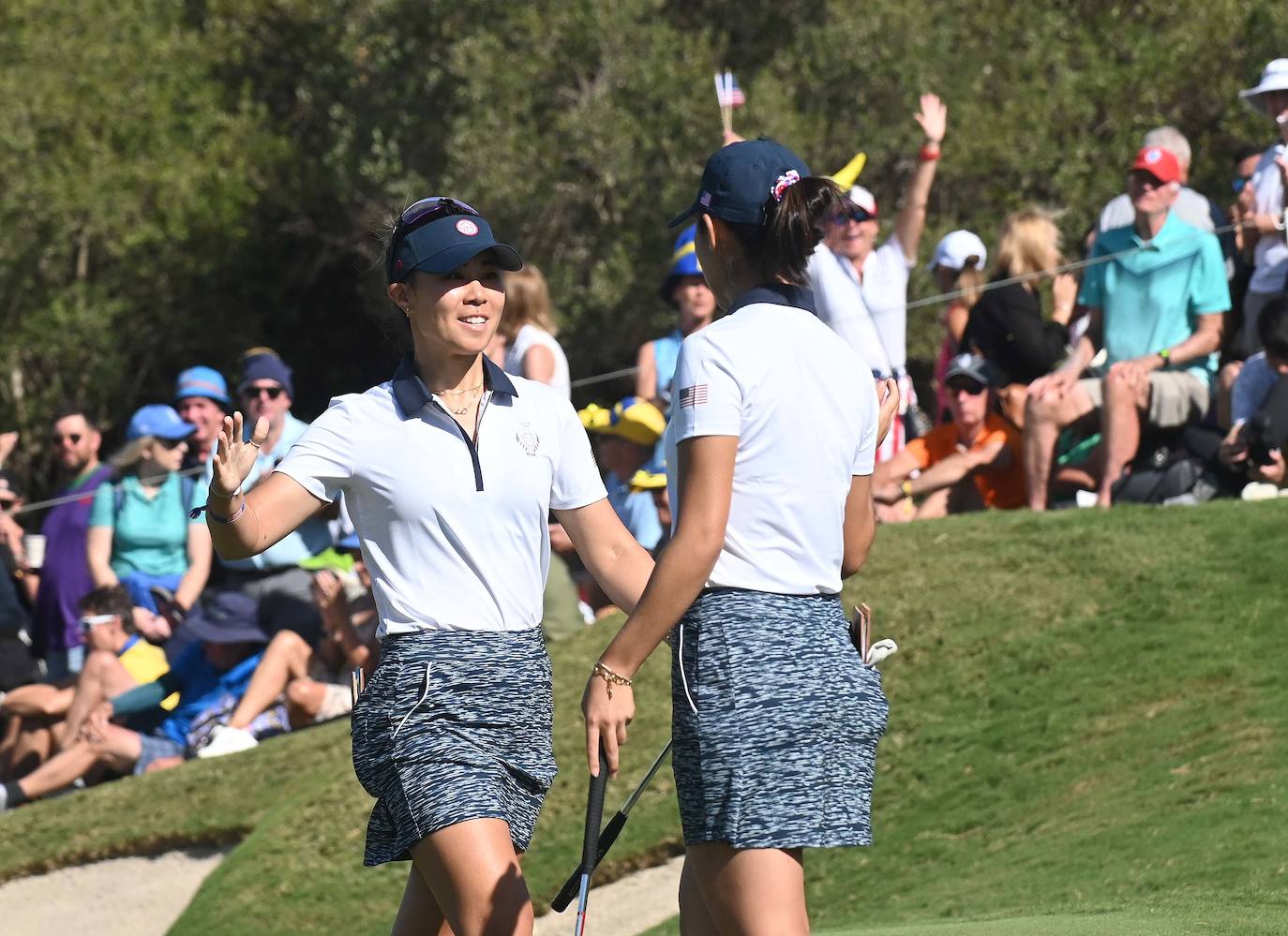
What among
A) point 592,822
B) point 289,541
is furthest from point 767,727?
point 289,541

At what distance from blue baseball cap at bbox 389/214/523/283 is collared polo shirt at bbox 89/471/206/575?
22.6 feet

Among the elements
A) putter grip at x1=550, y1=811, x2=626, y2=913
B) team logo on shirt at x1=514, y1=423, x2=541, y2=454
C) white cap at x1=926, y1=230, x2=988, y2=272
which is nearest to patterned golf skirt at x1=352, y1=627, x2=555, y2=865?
putter grip at x1=550, y1=811, x2=626, y2=913

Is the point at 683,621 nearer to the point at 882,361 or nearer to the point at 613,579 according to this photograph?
the point at 613,579

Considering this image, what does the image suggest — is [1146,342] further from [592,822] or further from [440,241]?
[592,822]

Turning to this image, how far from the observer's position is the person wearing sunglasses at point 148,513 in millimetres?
11305

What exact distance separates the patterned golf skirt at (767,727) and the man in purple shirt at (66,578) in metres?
8.07

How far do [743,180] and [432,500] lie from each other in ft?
3.43

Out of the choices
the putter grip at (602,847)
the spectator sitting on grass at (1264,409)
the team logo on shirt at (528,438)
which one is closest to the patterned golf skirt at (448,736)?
the putter grip at (602,847)

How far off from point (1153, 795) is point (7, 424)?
2189 cm

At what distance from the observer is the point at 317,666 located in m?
10.9

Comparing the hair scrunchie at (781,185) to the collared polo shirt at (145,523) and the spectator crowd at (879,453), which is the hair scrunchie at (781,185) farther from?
the collared polo shirt at (145,523)

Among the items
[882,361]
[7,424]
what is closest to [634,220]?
[7,424]

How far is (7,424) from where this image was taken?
26500mm

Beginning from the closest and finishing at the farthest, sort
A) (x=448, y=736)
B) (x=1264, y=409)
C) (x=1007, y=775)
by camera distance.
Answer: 1. (x=448, y=736)
2. (x=1007, y=775)
3. (x=1264, y=409)
